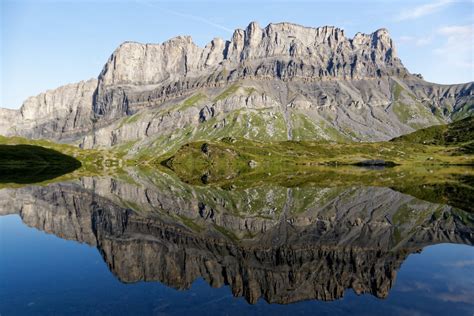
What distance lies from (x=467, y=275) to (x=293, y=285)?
841 inches

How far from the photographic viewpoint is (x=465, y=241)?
59000mm

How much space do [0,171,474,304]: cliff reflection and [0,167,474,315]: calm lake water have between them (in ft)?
0.79

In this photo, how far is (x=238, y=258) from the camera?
50406 millimetres

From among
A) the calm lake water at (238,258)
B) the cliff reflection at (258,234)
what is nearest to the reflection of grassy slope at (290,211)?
the cliff reflection at (258,234)

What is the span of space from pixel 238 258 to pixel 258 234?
1445cm

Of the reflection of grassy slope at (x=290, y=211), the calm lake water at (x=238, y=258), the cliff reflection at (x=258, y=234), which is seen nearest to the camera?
the calm lake water at (x=238, y=258)

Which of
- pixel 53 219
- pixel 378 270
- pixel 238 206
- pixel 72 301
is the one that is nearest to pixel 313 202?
pixel 238 206

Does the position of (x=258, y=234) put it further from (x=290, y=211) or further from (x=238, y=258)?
(x=290, y=211)

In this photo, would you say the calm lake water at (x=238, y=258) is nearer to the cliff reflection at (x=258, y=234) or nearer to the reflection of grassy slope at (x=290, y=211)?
the cliff reflection at (x=258, y=234)

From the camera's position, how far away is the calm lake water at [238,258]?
37281 mm

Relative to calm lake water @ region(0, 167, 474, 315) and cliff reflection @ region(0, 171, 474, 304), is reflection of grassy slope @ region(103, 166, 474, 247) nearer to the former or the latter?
cliff reflection @ region(0, 171, 474, 304)

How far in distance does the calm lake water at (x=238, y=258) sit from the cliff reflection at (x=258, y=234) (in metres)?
0.24

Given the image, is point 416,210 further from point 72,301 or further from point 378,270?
point 72,301

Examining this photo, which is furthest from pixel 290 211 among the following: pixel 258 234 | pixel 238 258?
pixel 238 258
